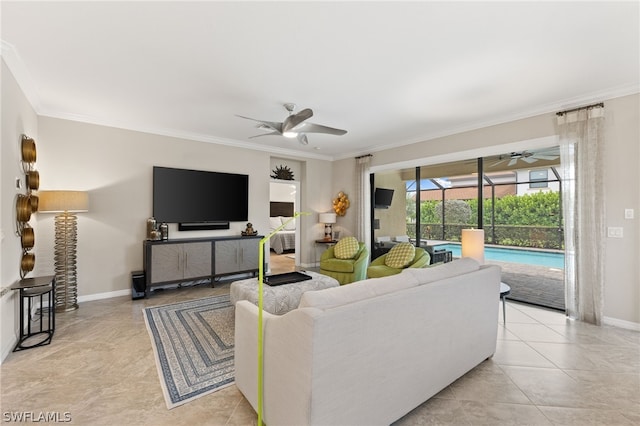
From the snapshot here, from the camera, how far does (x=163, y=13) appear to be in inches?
79.9

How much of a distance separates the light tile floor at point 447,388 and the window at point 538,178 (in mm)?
2090

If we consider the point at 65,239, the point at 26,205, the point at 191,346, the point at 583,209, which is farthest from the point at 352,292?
the point at 65,239

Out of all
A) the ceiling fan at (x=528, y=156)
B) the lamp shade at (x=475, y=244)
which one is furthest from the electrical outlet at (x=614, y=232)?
the lamp shade at (x=475, y=244)

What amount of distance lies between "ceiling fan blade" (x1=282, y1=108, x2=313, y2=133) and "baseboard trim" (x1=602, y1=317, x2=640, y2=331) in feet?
13.8

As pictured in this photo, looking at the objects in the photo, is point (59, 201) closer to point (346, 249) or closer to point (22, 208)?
point (22, 208)

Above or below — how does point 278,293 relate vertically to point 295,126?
below

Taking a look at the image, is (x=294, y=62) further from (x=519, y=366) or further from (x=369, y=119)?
(x=519, y=366)

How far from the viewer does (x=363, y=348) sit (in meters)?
1.46

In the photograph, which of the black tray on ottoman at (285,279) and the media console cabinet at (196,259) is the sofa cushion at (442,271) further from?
the media console cabinet at (196,259)

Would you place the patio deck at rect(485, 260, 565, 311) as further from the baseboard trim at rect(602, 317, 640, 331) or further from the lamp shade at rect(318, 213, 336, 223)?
the lamp shade at rect(318, 213, 336, 223)

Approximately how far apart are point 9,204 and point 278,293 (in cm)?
274

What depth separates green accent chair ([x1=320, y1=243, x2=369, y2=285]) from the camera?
4676 mm

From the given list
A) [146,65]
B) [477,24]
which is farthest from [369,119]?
[146,65]

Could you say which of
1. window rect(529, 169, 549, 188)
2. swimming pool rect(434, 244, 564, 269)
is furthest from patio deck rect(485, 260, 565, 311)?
window rect(529, 169, 549, 188)
